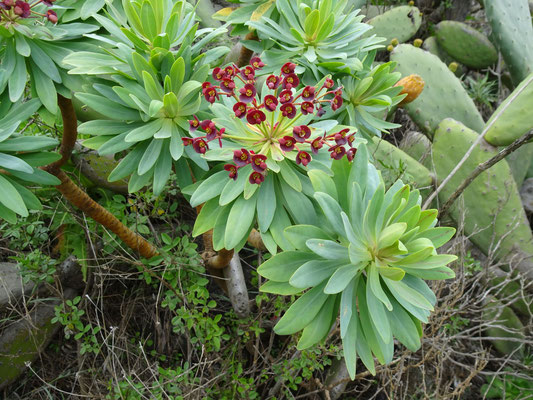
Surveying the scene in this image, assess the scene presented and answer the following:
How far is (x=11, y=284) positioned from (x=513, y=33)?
116 inches

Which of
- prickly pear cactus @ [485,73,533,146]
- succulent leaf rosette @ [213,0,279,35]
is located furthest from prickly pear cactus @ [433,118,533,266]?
succulent leaf rosette @ [213,0,279,35]

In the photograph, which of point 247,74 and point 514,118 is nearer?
point 247,74

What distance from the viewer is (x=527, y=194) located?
2707 mm

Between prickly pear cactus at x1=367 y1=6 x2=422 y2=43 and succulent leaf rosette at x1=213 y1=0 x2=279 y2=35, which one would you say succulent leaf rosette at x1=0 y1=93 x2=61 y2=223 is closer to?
succulent leaf rosette at x1=213 y1=0 x2=279 y2=35

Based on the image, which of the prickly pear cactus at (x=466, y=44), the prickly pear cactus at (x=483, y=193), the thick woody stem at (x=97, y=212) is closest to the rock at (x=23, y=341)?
the thick woody stem at (x=97, y=212)

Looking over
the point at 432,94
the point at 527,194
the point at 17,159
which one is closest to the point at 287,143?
the point at 17,159

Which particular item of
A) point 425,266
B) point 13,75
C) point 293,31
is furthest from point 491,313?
point 13,75

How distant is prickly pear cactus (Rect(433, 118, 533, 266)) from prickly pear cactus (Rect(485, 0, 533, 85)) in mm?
784

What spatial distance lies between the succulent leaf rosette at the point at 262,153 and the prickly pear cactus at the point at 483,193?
144cm

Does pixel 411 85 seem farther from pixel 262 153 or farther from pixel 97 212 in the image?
pixel 97 212

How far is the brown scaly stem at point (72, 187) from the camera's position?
127 cm

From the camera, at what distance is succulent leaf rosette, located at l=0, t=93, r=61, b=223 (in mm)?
957

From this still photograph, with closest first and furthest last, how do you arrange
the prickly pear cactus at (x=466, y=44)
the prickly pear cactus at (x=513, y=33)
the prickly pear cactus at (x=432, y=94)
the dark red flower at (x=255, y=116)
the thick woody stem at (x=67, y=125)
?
the dark red flower at (x=255, y=116) < the thick woody stem at (x=67, y=125) < the prickly pear cactus at (x=432, y=94) < the prickly pear cactus at (x=513, y=33) < the prickly pear cactus at (x=466, y=44)

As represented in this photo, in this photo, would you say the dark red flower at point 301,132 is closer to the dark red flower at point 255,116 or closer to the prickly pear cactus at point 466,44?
the dark red flower at point 255,116
